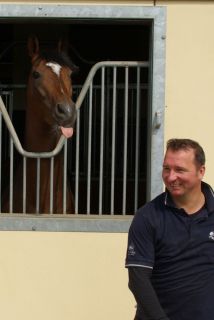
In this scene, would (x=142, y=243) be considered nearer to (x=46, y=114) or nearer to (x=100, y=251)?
(x=100, y=251)

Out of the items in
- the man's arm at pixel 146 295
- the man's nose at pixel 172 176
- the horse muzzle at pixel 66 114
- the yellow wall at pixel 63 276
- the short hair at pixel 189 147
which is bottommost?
the yellow wall at pixel 63 276

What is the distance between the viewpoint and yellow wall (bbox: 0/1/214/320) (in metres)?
3.42

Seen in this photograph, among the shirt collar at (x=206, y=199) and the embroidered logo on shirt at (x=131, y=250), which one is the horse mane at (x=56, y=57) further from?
the embroidered logo on shirt at (x=131, y=250)

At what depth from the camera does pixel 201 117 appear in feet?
11.3

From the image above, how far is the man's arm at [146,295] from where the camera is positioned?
2299mm

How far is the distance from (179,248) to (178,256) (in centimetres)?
3

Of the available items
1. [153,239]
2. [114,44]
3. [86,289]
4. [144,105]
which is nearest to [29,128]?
[86,289]

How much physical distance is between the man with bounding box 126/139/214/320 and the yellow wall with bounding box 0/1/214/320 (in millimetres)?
1031

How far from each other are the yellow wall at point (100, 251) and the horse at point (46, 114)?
41cm

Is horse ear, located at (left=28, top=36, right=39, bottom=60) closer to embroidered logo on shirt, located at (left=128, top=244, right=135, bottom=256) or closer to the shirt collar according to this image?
the shirt collar

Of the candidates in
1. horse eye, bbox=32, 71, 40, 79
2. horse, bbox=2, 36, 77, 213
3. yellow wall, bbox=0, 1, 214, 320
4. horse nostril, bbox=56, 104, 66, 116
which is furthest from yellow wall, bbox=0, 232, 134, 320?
horse eye, bbox=32, 71, 40, 79

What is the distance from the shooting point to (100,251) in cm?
344

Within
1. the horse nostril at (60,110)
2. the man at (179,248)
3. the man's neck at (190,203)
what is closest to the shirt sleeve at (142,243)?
the man at (179,248)

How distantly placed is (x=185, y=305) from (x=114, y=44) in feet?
13.9
